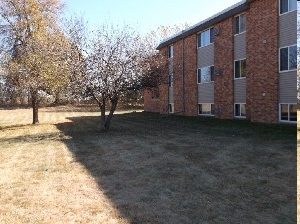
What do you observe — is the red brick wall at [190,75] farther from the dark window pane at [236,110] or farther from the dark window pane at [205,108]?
the dark window pane at [236,110]

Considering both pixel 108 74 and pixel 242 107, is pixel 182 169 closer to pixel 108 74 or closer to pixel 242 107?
pixel 108 74

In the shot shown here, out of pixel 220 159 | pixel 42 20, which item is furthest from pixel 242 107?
pixel 42 20

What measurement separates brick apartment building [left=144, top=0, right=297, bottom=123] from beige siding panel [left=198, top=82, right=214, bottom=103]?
66 millimetres

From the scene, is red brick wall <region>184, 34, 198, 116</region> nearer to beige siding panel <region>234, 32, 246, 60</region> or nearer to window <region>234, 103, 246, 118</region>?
window <region>234, 103, 246, 118</region>

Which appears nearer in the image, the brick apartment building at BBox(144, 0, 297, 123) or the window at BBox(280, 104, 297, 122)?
the window at BBox(280, 104, 297, 122)

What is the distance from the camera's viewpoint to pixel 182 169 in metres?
8.54

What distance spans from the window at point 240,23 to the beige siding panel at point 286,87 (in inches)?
176

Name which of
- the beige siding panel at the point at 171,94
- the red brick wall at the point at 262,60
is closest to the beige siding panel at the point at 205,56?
the red brick wall at the point at 262,60

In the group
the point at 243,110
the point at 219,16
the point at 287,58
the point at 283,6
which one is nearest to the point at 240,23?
the point at 219,16

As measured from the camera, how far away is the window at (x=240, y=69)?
776 inches

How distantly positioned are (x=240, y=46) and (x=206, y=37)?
4.20m

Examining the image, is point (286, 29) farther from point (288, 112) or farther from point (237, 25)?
point (237, 25)

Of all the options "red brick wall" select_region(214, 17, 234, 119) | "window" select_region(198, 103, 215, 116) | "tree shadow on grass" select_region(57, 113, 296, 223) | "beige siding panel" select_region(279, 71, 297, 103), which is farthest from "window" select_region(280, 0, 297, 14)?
"window" select_region(198, 103, 215, 116)

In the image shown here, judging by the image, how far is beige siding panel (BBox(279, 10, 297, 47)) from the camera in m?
15.9
